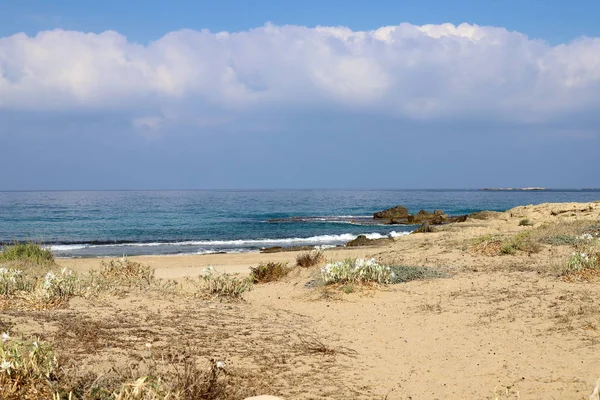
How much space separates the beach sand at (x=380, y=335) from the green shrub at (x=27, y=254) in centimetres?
716

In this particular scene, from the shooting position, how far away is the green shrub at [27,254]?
569 inches

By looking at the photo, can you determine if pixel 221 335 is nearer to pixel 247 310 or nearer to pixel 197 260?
pixel 247 310

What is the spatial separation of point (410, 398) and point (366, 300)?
14.7ft

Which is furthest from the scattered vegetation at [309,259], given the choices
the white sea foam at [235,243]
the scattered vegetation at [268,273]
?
the white sea foam at [235,243]

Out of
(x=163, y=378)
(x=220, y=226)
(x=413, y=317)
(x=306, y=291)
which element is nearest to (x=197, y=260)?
(x=306, y=291)

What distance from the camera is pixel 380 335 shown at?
747 cm

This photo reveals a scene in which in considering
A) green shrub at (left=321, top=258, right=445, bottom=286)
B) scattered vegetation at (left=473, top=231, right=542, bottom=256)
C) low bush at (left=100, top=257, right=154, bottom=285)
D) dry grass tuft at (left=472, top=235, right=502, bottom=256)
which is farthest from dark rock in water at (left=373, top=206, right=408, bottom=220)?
low bush at (left=100, top=257, right=154, bottom=285)

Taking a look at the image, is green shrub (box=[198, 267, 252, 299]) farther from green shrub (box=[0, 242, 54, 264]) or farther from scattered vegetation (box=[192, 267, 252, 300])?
green shrub (box=[0, 242, 54, 264])

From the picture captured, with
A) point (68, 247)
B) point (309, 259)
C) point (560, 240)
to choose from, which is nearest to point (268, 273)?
point (309, 259)

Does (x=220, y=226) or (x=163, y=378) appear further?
(x=220, y=226)

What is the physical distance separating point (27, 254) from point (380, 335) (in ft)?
38.4

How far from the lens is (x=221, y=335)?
6.89m

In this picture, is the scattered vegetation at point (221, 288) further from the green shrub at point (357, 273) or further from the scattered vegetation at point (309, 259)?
the scattered vegetation at point (309, 259)

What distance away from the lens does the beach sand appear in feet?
17.7
